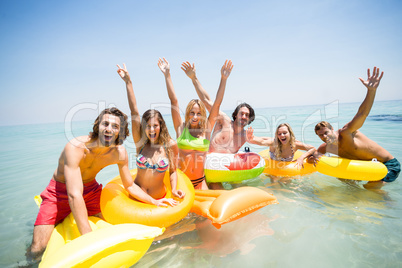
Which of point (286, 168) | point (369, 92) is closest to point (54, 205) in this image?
point (286, 168)

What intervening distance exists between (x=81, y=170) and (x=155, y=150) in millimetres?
912

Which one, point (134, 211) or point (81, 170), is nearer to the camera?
point (134, 211)

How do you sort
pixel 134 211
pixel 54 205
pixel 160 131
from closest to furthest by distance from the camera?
pixel 134 211 < pixel 54 205 < pixel 160 131

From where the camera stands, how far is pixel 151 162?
2.76 m

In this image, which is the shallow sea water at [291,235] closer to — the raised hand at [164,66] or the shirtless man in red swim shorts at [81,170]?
the shirtless man in red swim shorts at [81,170]

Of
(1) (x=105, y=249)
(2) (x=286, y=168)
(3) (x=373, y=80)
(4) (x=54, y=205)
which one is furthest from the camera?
(2) (x=286, y=168)

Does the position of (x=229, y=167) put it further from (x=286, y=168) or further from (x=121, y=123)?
(x=121, y=123)

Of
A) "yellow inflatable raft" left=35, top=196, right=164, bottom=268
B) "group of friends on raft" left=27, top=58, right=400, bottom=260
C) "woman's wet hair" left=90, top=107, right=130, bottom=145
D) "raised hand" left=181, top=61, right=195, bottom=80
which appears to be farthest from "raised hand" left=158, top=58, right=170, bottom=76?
"yellow inflatable raft" left=35, top=196, right=164, bottom=268

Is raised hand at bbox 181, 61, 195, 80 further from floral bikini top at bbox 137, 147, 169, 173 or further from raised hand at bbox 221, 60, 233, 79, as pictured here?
floral bikini top at bbox 137, 147, 169, 173

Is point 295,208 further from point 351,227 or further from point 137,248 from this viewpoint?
point 137,248

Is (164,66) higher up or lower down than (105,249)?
higher up

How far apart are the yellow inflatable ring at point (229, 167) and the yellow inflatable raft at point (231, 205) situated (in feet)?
1.94

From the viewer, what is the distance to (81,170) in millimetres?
2412

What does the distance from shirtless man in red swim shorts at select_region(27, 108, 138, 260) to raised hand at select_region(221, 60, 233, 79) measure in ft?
6.18
